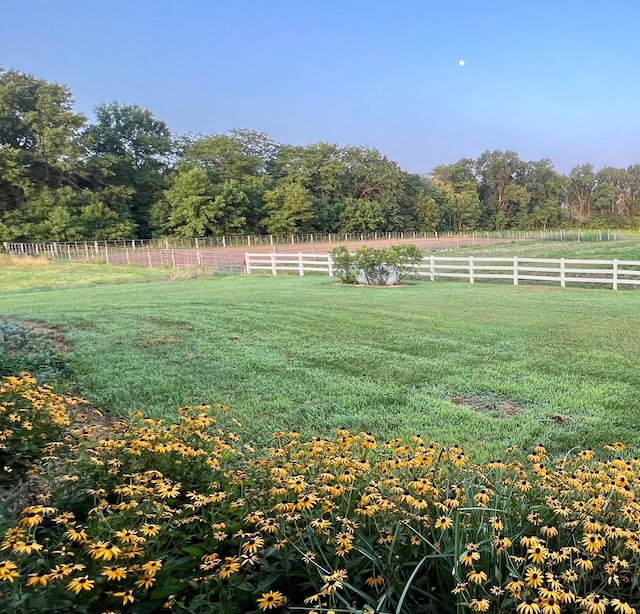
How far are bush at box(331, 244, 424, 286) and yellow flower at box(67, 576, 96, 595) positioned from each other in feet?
42.6

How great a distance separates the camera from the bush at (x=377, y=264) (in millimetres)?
14031

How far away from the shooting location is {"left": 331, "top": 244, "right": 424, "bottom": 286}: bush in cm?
1403

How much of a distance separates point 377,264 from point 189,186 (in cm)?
3636

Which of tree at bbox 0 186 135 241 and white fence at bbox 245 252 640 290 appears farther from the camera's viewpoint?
tree at bbox 0 186 135 241

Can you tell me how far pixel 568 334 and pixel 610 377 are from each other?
1905mm

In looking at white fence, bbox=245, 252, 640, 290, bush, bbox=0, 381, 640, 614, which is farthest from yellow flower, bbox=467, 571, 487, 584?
white fence, bbox=245, 252, 640, 290

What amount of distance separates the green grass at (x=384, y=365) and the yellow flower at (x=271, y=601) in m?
2.11

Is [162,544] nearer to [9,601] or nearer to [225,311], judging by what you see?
[9,601]

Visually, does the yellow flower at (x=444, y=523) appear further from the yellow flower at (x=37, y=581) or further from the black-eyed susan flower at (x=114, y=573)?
the yellow flower at (x=37, y=581)

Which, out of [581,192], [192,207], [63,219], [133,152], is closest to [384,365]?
[63,219]

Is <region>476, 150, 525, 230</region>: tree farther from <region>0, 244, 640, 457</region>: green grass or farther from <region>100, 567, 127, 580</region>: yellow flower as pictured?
<region>100, 567, 127, 580</region>: yellow flower

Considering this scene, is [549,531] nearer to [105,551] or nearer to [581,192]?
[105,551]

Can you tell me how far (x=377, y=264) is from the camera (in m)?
14.0

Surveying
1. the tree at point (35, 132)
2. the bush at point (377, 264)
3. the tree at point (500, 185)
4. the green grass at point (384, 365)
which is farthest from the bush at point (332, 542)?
the tree at point (500, 185)
